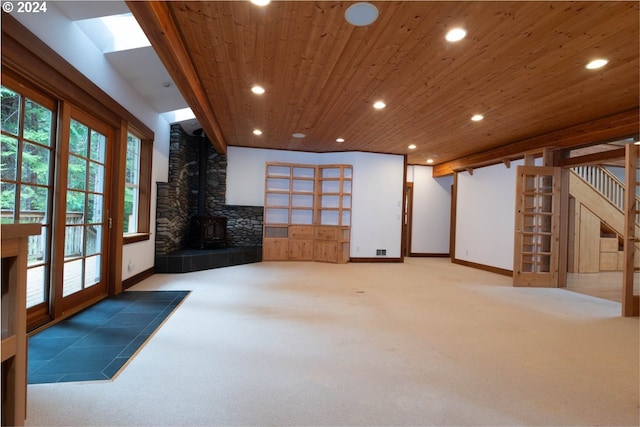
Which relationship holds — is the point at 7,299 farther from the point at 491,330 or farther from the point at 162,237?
the point at 162,237

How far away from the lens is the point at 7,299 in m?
1.01

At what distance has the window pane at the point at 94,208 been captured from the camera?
3.57 meters

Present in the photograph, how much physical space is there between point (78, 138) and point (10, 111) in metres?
0.87

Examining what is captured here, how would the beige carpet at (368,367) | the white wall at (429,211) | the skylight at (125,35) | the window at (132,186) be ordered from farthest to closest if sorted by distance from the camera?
the white wall at (429,211) < the window at (132,186) < the skylight at (125,35) < the beige carpet at (368,367)

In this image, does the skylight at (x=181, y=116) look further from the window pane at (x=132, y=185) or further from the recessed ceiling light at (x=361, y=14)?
the recessed ceiling light at (x=361, y=14)

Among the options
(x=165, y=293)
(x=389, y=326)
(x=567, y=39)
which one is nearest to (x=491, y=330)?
(x=389, y=326)

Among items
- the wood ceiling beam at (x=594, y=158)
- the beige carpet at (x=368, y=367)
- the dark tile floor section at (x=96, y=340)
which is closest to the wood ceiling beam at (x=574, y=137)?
the wood ceiling beam at (x=594, y=158)

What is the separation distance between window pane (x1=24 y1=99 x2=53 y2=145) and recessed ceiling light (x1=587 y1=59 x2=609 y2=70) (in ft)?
16.3

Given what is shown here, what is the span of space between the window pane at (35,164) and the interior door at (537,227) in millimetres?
6242

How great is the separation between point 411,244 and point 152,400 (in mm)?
7853

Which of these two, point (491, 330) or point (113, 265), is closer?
point (491, 330)

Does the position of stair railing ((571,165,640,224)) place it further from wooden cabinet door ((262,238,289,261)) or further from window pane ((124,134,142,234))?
window pane ((124,134,142,234))

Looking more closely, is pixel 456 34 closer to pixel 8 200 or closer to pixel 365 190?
pixel 8 200

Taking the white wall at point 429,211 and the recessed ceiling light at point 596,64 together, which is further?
the white wall at point 429,211
